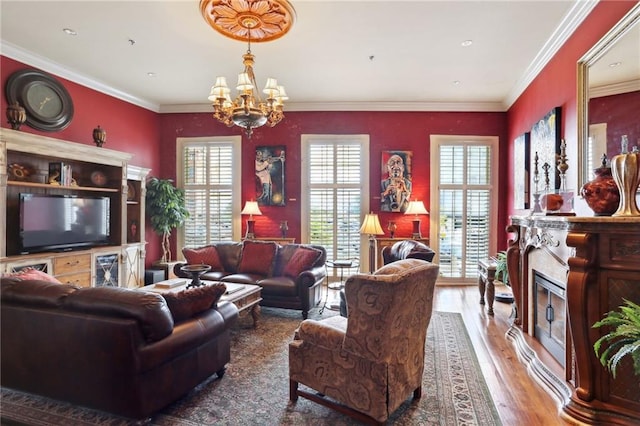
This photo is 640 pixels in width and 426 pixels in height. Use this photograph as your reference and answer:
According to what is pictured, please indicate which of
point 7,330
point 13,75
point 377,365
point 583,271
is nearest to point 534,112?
point 583,271

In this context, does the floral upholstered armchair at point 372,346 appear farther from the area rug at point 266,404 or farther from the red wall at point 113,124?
the red wall at point 113,124

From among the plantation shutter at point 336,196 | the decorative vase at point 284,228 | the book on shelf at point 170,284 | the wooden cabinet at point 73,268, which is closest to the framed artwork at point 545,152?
the plantation shutter at point 336,196

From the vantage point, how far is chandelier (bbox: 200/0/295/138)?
3.02 m

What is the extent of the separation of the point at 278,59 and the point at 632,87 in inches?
143

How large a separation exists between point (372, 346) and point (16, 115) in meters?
4.72

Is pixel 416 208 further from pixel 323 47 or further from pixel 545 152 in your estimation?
pixel 323 47

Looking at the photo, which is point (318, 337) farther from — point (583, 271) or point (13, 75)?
point (13, 75)

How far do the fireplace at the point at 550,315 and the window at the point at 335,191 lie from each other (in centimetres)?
326

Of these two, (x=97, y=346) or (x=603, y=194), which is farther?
(x=603, y=194)

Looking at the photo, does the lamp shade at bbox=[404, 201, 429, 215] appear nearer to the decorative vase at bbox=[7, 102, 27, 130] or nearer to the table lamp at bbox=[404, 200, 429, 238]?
the table lamp at bbox=[404, 200, 429, 238]

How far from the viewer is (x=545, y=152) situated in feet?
13.7

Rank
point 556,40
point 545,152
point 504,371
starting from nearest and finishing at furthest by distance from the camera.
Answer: point 504,371
point 556,40
point 545,152

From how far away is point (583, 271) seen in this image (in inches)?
86.7

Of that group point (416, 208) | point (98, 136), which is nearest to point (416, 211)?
point (416, 208)
